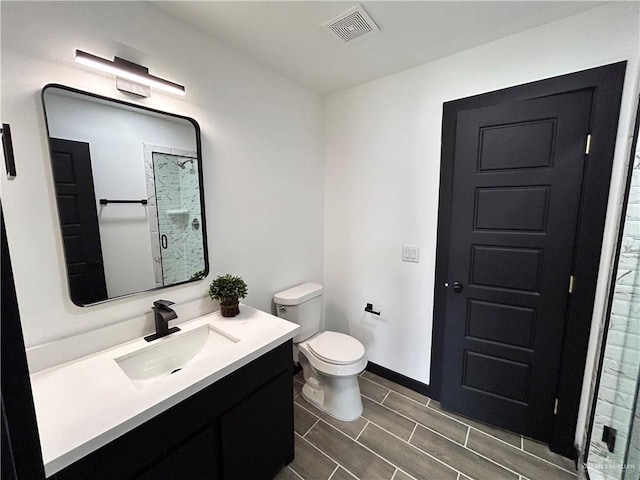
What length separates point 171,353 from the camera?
1361mm

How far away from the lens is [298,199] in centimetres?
222

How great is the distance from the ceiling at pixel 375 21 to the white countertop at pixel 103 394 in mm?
1618

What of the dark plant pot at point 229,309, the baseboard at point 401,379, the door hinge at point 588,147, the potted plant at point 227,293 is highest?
the door hinge at point 588,147

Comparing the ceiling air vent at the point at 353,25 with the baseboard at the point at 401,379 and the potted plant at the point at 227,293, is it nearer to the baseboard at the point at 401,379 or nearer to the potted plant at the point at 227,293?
the potted plant at the point at 227,293

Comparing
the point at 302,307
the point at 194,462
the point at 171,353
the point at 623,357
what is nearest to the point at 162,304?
the point at 171,353

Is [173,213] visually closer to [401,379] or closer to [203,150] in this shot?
[203,150]

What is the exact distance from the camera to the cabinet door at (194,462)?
95 centimetres

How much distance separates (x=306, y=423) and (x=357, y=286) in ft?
3.54

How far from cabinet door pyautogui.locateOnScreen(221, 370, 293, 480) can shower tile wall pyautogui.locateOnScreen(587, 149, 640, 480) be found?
1594 mm

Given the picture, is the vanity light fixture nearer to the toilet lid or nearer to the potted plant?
the potted plant

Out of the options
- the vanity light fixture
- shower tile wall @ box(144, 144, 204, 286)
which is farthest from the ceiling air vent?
shower tile wall @ box(144, 144, 204, 286)

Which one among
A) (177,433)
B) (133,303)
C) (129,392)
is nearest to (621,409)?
(177,433)

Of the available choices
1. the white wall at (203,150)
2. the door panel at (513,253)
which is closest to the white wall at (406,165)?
the door panel at (513,253)

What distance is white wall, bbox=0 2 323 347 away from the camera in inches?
40.3
